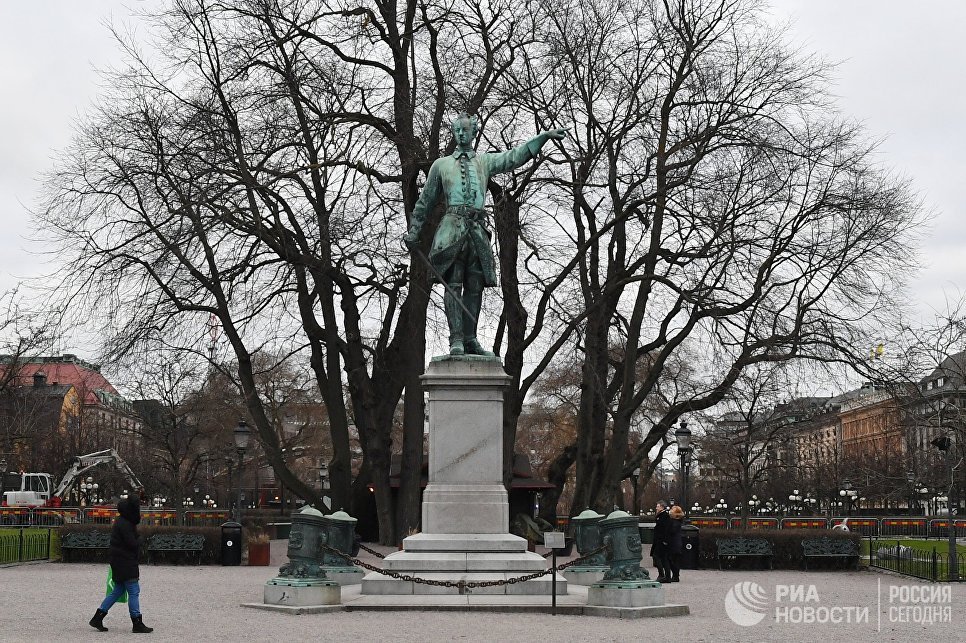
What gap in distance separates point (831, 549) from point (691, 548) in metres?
3.13

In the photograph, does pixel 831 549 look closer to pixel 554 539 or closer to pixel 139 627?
pixel 554 539

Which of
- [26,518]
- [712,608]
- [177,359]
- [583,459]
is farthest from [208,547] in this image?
[26,518]

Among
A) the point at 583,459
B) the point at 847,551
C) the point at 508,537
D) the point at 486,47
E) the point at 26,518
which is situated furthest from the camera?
the point at 26,518

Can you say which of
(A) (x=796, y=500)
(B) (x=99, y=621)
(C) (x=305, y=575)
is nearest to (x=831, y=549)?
(C) (x=305, y=575)

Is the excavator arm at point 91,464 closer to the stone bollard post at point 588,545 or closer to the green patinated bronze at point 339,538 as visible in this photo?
the green patinated bronze at point 339,538

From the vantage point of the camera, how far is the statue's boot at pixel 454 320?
15758 mm

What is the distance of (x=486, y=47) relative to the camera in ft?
91.8

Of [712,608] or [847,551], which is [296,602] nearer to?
[712,608]

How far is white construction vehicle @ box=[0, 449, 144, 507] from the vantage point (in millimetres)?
50938

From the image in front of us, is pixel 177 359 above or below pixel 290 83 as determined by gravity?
below

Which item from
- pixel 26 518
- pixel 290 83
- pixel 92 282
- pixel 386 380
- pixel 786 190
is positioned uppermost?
pixel 290 83

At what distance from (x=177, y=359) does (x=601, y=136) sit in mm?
12080

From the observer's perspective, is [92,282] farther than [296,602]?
Yes

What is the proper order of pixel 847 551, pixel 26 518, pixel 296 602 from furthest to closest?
1. pixel 26 518
2. pixel 847 551
3. pixel 296 602
